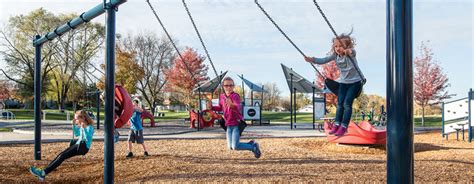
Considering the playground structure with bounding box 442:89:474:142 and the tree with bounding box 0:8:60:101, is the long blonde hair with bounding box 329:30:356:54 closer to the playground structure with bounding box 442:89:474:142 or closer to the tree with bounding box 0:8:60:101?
the playground structure with bounding box 442:89:474:142

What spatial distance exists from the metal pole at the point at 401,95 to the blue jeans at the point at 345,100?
1.67 metres

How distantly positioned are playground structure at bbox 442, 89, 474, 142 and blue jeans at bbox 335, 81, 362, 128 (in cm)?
1125

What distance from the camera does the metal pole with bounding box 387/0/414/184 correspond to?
2.74 metres

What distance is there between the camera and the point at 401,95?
2738 millimetres

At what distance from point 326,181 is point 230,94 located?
1.73 meters

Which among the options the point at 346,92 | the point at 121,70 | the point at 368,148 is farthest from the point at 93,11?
the point at 121,70

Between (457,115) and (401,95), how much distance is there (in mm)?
14249

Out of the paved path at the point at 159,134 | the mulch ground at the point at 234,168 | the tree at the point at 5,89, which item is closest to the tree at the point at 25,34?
the tree at the point at 5,89

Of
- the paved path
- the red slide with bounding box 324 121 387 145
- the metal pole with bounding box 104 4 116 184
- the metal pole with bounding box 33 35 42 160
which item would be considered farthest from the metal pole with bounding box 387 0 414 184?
the paved path

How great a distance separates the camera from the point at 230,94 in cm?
595

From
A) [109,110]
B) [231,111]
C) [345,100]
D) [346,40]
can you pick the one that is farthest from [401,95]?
[109,110]

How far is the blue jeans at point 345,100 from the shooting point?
445cm

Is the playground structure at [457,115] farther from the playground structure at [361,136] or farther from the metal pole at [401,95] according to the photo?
the metal pole at [401,95]

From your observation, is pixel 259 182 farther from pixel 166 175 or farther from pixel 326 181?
pixel 166 175
